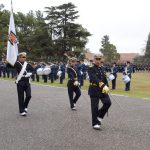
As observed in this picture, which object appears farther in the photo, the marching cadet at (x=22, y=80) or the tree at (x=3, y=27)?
the tree at (x=3, y=27)

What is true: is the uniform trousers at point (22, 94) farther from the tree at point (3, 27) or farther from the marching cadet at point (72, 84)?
the tree at point (3, 27)

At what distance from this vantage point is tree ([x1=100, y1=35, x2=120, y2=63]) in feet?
328

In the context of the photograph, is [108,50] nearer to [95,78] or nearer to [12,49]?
[12,49]

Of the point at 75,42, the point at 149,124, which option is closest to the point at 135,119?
the point at 149,124

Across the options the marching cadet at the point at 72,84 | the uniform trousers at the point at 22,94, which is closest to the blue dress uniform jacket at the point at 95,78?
the uniform trousers at the point at 22,94

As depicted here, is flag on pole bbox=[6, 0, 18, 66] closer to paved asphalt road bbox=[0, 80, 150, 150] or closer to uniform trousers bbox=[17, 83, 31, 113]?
uniform trousers bbox=[17, 83, 31, 113]

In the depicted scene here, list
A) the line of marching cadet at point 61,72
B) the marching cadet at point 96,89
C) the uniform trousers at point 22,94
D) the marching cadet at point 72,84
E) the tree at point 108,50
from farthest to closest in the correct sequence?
the tree at point 108,50, the line of marching cadet at point 61,72, the marching cadet at point 72,84, the uniform trousers at point 22,94, the marching cadet at point 96,89

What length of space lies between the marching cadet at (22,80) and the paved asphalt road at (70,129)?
36 cm

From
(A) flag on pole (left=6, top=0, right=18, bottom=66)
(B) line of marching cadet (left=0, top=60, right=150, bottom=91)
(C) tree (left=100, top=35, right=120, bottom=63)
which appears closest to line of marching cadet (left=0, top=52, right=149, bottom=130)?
(A) flag on pole (left=6, top=0, right=18, bottom=66)

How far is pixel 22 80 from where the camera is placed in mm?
11875

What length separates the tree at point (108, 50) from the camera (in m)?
100

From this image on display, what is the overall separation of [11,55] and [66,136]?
14.2 feet

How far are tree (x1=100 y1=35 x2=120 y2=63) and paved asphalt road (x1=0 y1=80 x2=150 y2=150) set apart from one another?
86.4 m

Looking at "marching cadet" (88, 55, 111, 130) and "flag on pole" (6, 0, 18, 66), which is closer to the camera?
"marching cadet" (88, 55, 111, 130)
